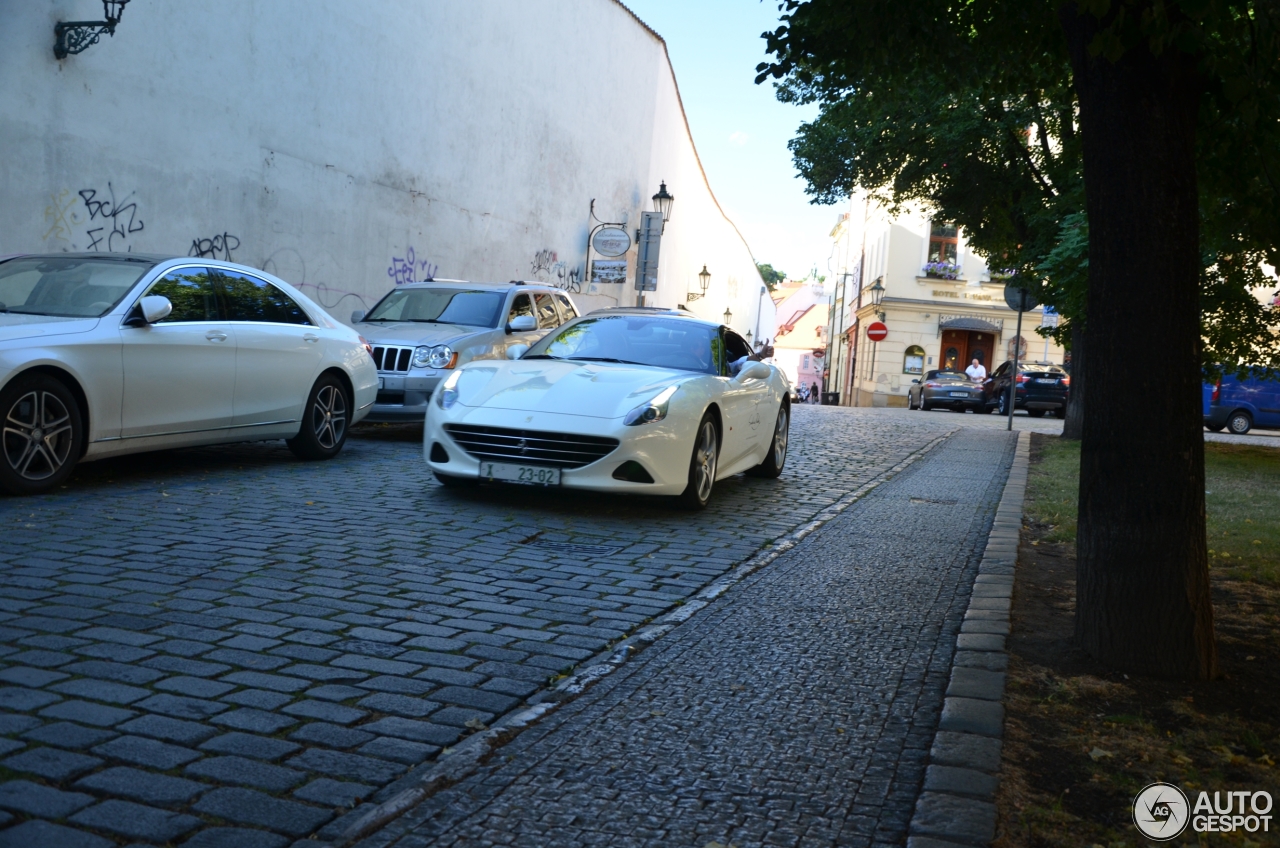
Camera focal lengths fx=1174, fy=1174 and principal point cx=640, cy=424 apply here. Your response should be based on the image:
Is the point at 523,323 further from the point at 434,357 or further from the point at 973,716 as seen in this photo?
the point at 973,716

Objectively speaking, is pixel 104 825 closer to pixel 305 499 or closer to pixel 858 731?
pixel 858 731

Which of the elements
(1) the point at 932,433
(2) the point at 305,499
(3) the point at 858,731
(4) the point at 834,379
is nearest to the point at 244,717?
(3) the point at 858,731

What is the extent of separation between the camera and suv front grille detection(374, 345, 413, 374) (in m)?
12.3

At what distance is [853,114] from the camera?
1898cm

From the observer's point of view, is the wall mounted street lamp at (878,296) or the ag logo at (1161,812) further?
the wall mounted street lamp at (878,296)

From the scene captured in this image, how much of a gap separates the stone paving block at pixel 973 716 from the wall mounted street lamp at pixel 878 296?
4373cm

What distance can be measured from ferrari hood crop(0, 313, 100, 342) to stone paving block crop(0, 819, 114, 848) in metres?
5.09

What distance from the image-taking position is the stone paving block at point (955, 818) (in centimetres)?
300

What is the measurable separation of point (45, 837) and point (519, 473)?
17.2 ft

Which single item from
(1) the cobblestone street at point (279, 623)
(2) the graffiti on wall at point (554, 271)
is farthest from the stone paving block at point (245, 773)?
(2) the graffiti on wall at point (554, 271)

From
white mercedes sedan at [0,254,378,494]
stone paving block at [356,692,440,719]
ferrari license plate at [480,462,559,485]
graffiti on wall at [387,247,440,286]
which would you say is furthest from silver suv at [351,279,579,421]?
stone paving block at [356,692,440,719]

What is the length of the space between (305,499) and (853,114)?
1360 centimetres

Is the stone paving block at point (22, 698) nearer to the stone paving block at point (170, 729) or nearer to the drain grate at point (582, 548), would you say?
the stone paving block at point (170, 729)

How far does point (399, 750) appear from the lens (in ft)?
11.4
